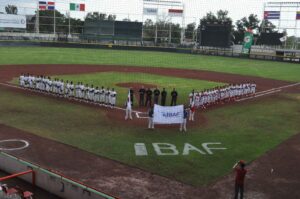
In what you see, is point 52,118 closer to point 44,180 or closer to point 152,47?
point 44,180

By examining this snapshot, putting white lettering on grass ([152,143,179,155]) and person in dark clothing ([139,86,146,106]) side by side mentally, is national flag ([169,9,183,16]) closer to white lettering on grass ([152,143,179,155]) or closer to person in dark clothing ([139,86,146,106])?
person in dark clothing ([139,86,146,106])

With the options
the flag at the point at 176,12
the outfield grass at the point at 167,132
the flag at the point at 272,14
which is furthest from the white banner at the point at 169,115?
the flag at the point at 176,12

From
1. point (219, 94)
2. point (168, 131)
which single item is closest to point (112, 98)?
point (168, 131)

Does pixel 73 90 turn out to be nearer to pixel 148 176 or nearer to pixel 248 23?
pixel 148 176

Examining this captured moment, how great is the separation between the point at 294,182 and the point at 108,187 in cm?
670

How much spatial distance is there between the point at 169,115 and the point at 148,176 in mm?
6608

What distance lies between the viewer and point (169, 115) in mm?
18781

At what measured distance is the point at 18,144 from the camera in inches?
600

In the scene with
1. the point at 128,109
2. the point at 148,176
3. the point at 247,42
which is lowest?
the point at 148,176

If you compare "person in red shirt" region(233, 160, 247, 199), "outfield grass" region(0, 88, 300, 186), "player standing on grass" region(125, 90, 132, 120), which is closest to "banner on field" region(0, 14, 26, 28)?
"outfield grass" region(0, 88, 300, 186)

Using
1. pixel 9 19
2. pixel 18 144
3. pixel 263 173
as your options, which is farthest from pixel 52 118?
pixel 9 19

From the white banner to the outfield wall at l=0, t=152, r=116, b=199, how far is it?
8300 mm

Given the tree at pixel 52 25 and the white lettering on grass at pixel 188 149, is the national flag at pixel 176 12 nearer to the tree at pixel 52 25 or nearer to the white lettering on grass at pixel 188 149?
the tree at pixel 52 25

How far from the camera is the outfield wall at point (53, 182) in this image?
9941mm
